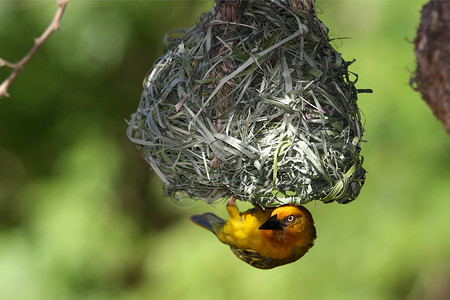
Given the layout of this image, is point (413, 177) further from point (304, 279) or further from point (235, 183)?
point (235, 183)

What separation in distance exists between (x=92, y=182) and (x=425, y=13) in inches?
186

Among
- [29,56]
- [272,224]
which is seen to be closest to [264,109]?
[272,224]

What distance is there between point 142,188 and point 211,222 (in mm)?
4087

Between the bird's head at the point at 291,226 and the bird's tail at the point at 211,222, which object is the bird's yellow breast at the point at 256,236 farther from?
the bird's tail at the point at 211,222

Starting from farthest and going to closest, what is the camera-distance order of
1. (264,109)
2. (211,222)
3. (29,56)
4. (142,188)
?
(142,188) < (211,222) < (264,109) < (29,56)

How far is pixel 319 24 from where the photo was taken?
2.31 metres

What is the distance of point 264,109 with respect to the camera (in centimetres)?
223

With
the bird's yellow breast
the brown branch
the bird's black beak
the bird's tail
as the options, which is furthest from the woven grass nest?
the bird's tail

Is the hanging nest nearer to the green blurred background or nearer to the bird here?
the bird

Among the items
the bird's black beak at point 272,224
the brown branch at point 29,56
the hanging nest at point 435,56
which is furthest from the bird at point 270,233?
the brown branch at point 29,56

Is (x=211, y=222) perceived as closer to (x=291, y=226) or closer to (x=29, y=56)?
(x=291, y=226)

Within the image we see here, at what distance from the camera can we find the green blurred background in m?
4.80

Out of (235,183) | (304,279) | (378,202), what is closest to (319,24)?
(235,183)

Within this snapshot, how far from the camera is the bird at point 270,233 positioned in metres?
2.62
